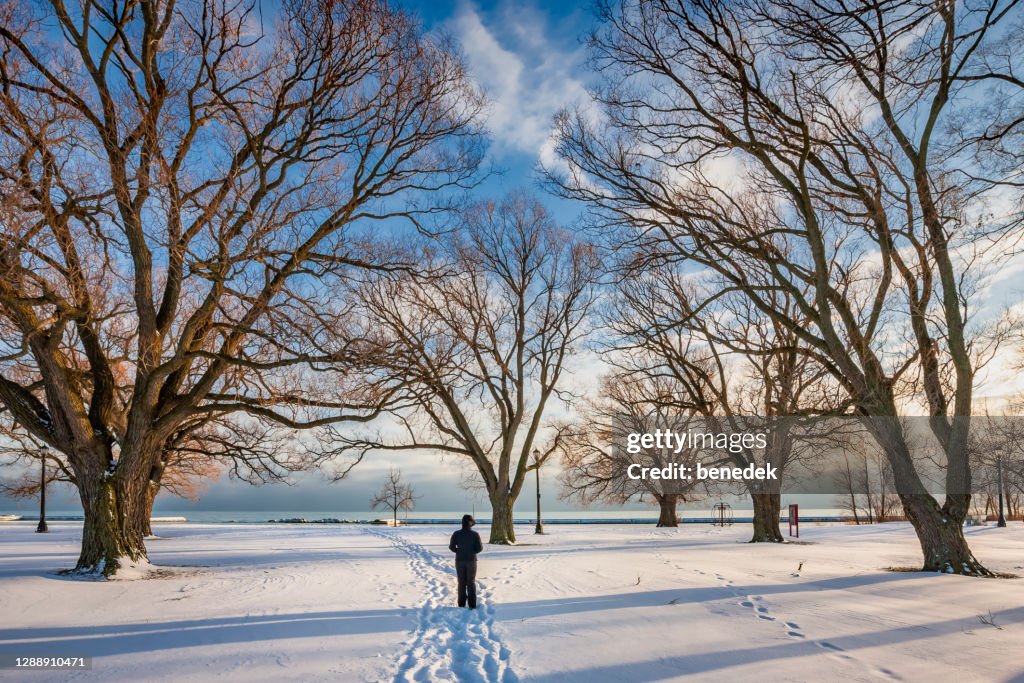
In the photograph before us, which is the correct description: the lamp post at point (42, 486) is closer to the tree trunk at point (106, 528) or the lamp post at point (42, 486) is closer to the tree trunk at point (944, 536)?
the tree trunk at point (106, 528)

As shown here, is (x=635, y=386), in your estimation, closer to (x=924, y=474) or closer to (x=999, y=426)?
(x=924, y=474)

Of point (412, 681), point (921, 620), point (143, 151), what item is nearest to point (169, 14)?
point (143, 151)

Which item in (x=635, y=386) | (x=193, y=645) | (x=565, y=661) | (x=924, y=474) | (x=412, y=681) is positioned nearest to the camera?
(x=412, y=681)

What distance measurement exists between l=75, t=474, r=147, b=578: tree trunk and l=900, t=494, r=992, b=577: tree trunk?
1610 centimetres

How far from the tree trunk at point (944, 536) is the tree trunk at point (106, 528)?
16102 mm

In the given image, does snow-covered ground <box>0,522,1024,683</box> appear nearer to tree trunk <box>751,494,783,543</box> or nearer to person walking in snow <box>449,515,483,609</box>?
person walking in snow <box>449,515,483,609</box>

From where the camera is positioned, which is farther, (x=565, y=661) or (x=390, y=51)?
(x=390, y=51)

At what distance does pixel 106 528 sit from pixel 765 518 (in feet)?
74.2

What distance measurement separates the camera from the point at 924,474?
52.0ft

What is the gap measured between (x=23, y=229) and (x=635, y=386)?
25978 mm

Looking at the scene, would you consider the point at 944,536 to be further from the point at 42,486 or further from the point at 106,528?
the point at 42,486

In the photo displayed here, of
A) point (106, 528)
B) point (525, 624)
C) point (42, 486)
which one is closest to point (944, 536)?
point (525, 624)

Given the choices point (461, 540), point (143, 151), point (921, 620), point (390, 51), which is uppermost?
point (390, 51)

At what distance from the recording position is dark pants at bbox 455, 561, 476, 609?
31.4ft
